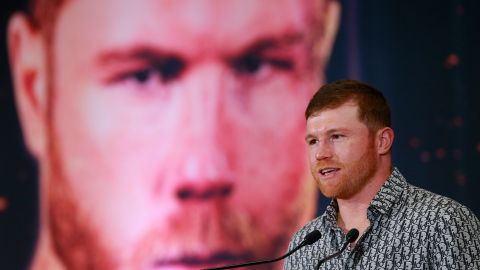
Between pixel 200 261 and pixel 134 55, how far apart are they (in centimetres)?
112

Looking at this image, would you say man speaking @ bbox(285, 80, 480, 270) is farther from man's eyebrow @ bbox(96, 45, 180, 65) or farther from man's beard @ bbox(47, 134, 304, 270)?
man's eyebrow @ bbox(96, 45, 180, 65)

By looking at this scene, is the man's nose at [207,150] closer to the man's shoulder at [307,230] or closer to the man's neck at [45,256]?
the man's neck at [45,256]

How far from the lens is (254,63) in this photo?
3.88 m

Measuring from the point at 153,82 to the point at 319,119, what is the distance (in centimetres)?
185

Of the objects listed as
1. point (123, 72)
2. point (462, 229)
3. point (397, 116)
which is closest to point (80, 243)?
point (123, 72)

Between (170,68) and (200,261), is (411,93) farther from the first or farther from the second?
(200,261)

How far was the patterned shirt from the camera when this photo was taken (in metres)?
1.93

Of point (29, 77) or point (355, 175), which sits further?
point (29, 77)

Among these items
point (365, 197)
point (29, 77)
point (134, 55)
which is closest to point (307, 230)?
point (365, 197)

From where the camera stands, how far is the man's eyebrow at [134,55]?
12.8 feet

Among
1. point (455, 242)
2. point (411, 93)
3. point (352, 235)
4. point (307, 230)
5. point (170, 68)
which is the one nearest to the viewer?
point (455, 242)

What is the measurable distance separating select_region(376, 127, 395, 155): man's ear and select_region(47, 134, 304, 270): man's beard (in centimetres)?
167

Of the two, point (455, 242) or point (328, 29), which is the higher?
point (328, 29)

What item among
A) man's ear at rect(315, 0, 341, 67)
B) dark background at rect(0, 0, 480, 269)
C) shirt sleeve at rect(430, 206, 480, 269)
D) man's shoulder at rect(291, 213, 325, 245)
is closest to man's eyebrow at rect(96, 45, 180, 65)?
dark background at rect(0, 0, 480, 269)
